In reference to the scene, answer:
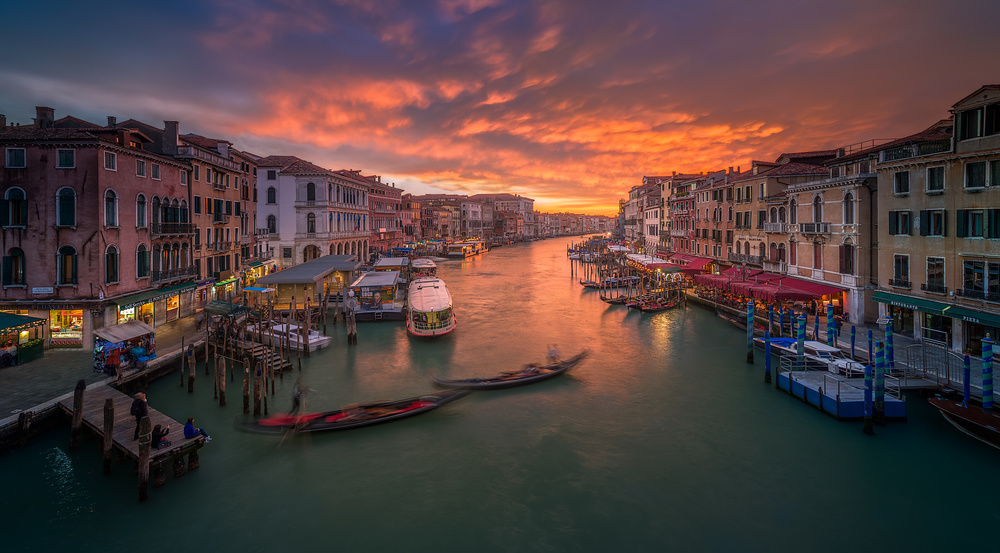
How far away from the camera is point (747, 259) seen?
38250 mm

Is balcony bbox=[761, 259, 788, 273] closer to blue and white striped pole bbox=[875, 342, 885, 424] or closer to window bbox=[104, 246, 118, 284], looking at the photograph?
blue and white striped pole bbox=[875, 342, 885, 424]

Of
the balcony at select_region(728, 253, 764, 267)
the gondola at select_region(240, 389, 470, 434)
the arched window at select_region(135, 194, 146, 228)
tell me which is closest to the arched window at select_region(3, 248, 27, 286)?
the arched window at select_region(135, 194, 146, 228)

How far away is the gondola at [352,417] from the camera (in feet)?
52.4

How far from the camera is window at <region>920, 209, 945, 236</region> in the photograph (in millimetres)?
20511

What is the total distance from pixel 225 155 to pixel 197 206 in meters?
7.23

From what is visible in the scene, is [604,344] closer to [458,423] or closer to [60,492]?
[458,423]

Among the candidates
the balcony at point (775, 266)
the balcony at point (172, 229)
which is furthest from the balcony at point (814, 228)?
the balcony at point (172, 229)

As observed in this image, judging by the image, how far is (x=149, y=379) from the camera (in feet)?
64.5

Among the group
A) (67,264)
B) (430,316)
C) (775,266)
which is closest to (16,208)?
(67,264)

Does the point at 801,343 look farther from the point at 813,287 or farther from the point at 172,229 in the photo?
the point at 172,229

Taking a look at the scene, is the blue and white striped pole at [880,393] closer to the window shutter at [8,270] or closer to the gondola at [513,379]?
the gondola at [513,379]

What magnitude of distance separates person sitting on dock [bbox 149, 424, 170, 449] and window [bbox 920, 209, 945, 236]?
30.3m

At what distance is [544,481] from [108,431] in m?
12.4

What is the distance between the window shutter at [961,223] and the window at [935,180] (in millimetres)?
1294
